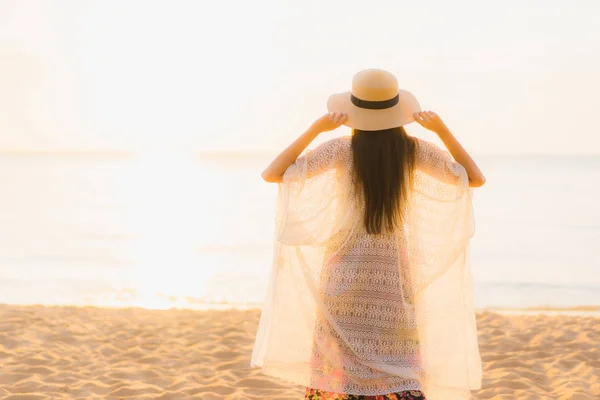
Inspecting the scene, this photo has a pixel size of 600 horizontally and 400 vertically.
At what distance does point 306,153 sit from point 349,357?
0.89m

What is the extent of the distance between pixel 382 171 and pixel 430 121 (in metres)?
0.31

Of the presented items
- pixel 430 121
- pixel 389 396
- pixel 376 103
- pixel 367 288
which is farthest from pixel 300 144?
pixel 389 396

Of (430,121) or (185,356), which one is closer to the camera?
(430,121)

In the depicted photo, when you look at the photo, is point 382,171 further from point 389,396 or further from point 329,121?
point 389,396

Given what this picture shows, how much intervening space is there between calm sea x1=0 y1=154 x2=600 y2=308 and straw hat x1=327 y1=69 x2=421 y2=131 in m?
8.01

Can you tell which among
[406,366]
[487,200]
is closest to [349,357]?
[406,366]

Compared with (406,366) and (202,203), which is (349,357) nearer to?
(406,366)

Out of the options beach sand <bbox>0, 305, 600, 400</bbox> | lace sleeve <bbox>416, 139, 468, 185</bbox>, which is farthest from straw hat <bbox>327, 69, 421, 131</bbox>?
beach sand <bbox>0, 305, 600, 400</bbox>

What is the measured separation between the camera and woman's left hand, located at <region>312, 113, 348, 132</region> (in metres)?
3.49

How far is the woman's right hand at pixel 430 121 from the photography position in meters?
3.49

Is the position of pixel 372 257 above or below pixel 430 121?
below

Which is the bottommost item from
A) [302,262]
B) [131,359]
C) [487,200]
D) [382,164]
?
[131,359]

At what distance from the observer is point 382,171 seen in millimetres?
3408

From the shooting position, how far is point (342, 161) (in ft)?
11.5
